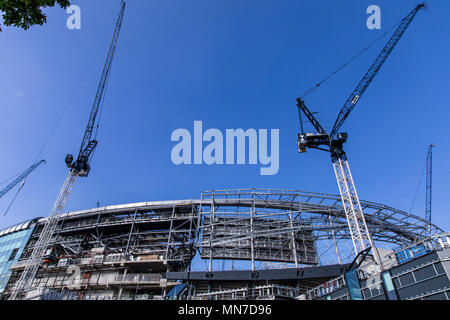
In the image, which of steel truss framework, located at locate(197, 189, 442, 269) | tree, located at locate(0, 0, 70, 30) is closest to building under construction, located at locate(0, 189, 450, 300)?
steel truss framework, located at locate(197, 189, 442, 269)

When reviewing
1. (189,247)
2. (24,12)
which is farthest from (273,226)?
(24,12)

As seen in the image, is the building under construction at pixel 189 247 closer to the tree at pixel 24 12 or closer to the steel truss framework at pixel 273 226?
the steel truss framework at pixel 273 226

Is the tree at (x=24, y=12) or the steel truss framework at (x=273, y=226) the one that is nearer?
the tree at (x=24, y=12)

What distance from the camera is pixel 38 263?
56.2 m

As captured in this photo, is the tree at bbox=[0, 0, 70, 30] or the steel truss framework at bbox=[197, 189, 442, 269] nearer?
the tree at bbox=[0, 0, 70, 30]

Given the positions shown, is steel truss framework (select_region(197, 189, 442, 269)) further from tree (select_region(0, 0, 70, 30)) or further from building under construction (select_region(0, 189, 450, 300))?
tree (select_region(0, 0, 70, 30))

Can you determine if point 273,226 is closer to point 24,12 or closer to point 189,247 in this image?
point 189,247

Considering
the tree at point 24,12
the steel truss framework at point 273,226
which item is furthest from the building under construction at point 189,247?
the tree at point 24,12

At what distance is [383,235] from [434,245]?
45.2 m

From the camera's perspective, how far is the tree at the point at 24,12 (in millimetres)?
10883

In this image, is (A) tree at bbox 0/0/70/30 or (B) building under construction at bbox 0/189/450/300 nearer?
(A) tree at bbox 0/0/70/30

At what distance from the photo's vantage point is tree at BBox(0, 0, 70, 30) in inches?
428

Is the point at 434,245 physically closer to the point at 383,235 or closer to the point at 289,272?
the point at 289,272

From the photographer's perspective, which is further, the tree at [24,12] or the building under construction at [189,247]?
the building under construction at [189,247]
